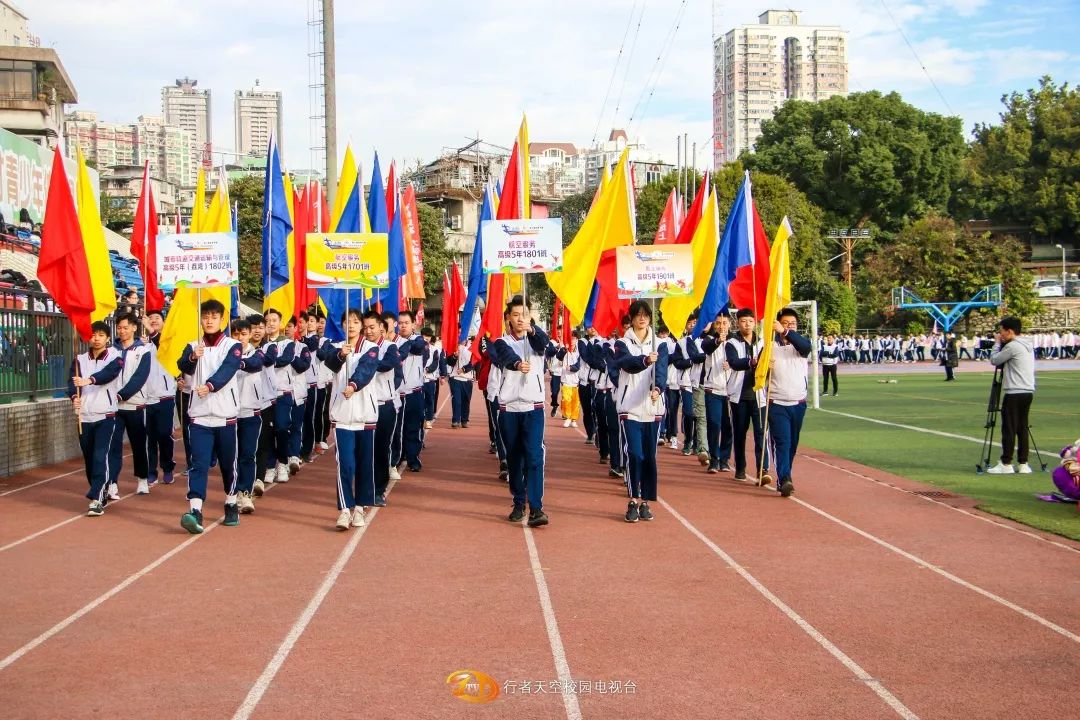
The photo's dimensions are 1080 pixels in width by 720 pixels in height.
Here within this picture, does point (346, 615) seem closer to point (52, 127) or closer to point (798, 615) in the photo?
point (798, 615)

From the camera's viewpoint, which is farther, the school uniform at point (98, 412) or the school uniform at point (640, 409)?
the school uniform at point (98, 412)

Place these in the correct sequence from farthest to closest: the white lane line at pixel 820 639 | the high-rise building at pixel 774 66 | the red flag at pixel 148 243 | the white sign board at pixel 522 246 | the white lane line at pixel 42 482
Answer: the high-rise building at pixel 774 66, the red flag at pixel 148 243, the white lane line at pixel 42 482, the white sign board at pixel 522 246, the white lane line at pixel 820 639

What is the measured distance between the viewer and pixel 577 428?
20.8m

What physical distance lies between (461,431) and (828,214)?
163 ft

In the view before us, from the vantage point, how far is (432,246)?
57312 millimetres

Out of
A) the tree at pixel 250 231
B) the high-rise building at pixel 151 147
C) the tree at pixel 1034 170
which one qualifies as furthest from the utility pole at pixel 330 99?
the high-rise building at pixel 151 147

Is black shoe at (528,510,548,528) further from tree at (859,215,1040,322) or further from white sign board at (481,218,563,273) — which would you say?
tree at (859,215,1040,322)

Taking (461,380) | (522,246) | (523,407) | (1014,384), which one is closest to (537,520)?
(523,407)

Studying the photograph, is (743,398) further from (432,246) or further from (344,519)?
(432,246)

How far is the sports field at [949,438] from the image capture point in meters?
11.2

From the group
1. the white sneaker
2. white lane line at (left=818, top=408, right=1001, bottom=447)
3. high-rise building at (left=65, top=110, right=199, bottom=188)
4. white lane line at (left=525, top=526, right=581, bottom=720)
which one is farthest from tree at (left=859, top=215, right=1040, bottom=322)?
high-rise building at (left=65, top=110, right=199, bottom=188)

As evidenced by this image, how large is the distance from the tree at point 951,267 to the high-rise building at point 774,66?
297ft

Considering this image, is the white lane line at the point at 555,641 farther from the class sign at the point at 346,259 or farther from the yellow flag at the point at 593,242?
the class sign at the point at 346,259

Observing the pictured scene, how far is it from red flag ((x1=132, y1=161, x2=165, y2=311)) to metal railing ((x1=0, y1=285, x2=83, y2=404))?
4.44ft
